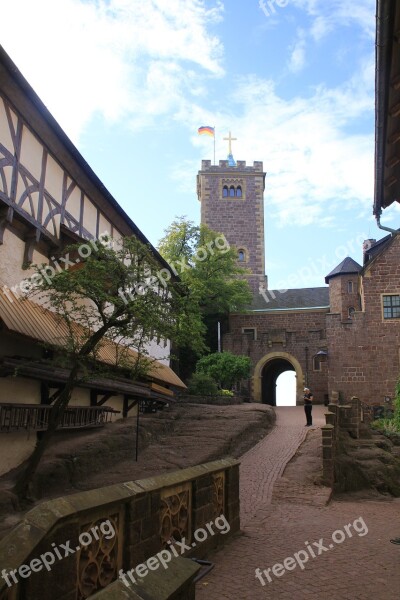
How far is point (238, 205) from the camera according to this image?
5178 cm

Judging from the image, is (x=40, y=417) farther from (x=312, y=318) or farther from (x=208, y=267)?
(x=312, y=318)

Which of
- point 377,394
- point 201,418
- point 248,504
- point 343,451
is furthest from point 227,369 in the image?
point 248,504

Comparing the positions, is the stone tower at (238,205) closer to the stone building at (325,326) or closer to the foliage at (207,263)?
the stone building at (325,326)

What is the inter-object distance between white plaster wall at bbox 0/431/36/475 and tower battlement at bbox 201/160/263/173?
144ft

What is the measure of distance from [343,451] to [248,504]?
5.31m

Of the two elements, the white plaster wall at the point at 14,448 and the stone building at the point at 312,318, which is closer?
the white plaster wall at the point at 14,448

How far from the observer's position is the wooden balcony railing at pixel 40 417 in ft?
35.2

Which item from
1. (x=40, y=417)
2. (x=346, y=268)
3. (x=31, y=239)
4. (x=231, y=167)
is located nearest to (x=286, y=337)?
(x=346, y=268)

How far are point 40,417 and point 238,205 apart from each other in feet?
139

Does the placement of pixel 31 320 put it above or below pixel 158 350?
below

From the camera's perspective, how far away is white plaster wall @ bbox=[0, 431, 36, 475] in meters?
10.9

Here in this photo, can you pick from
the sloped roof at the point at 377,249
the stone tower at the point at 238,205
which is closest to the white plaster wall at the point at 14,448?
the sloped roof at the point at 377,249

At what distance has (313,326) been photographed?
125 ft

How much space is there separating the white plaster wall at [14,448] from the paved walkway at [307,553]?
489 cm
